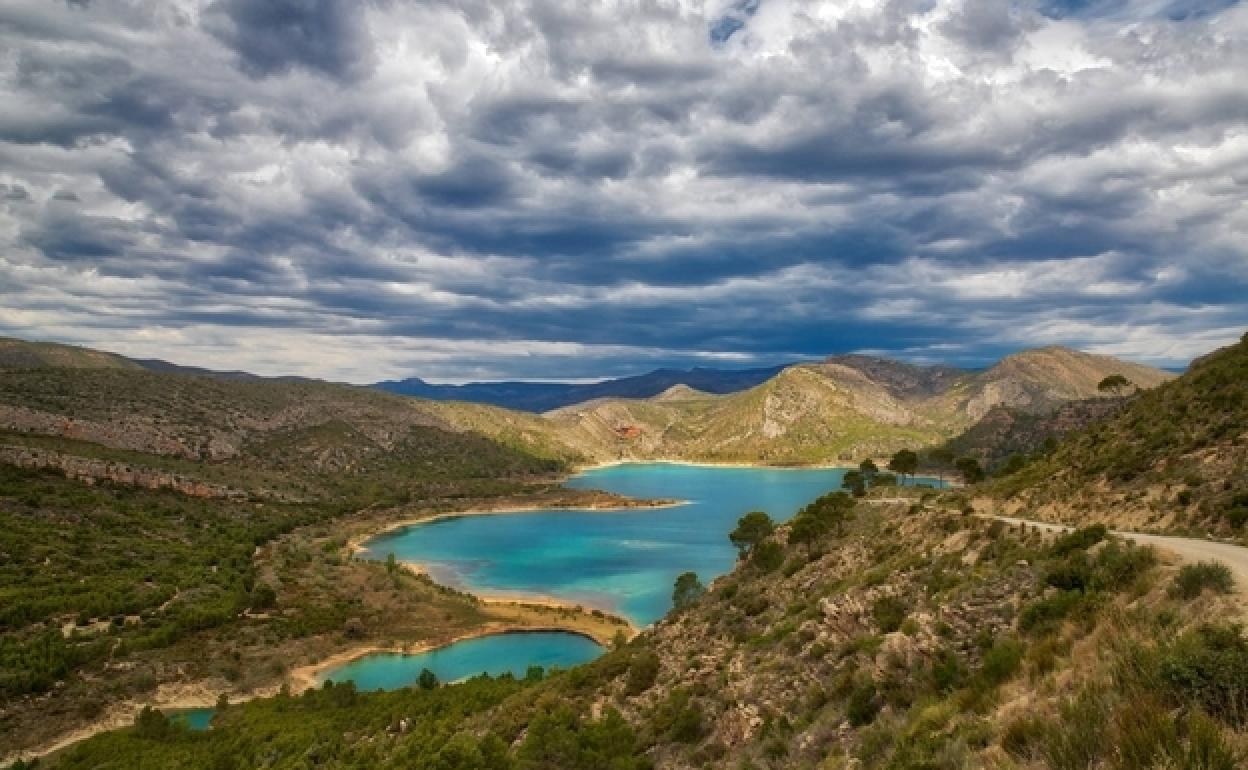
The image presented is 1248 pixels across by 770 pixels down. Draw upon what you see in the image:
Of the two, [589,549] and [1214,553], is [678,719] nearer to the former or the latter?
[1214,553]

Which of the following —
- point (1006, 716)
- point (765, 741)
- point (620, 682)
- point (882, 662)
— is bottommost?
point (620, 682)

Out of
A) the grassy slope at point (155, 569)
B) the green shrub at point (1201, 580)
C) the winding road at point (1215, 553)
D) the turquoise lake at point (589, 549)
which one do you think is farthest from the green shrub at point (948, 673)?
the turquoise lake at point (589, 549)

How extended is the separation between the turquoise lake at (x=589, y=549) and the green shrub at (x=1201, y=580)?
235ft

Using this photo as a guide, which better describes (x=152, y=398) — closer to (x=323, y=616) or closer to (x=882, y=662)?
(x=323, y=616)

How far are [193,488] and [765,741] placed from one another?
452ft

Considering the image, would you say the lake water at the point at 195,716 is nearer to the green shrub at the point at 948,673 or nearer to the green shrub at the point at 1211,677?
the green shrub at the point at 948,673

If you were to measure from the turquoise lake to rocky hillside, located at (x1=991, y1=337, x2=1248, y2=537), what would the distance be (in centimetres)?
5222

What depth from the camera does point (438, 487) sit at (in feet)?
623

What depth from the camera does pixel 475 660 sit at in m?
69.8

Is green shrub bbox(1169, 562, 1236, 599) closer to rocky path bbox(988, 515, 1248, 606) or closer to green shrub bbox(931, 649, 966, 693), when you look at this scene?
rocky path bbox(988, 515, 1248, 606)

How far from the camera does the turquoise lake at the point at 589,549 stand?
99000 mm

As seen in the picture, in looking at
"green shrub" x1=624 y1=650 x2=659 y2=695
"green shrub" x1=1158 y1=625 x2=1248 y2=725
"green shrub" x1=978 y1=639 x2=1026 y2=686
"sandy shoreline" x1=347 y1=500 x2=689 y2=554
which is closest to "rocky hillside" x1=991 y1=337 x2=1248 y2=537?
"green shrub" x1=978 y1=639 x2=1026 y2=686

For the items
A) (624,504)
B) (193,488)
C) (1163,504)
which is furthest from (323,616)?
(624,504)

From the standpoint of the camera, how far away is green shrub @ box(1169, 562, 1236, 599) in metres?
12.1
